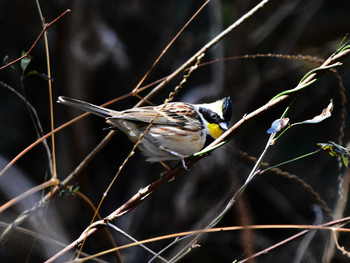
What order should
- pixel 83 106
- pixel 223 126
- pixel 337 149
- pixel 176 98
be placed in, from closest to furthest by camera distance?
pixel 337 149, pixel 83 106, pixel 223 126, pixel 176 98

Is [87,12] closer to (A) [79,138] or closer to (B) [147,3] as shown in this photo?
(B) [147,3]

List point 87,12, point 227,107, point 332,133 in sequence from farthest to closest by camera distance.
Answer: point 87,12, point 332,133, point 227,107

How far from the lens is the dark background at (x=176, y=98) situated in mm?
4211

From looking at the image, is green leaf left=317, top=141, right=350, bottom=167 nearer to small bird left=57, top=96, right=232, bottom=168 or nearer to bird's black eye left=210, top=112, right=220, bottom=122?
small bird left=57, top=96, right=232, bottom=168

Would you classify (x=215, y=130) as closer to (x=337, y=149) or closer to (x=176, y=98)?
(x=337, y=149)

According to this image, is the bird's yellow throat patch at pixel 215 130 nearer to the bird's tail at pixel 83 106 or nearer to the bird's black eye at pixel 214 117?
the bird's black eye at pixel 214 117

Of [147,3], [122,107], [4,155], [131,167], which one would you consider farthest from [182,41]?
[4,155]

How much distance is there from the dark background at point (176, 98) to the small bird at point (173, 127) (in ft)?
4.98

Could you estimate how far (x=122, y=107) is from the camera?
462 cm

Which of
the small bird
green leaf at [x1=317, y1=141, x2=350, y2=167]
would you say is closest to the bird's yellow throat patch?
the small bird

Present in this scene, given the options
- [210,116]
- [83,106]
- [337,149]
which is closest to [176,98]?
[210,116]

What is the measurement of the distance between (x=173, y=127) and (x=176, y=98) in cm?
201

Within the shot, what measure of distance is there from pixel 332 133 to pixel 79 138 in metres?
2.19

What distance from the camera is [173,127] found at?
8.61 feet
